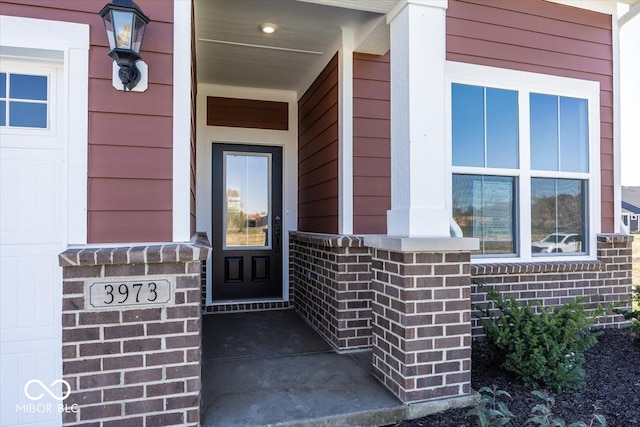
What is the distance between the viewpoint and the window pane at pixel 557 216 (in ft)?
12.3

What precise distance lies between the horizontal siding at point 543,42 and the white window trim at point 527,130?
0.24 feet

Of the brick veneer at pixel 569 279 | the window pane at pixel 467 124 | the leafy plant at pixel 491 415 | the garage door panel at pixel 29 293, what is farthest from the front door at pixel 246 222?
the leafy plant at pixel 491 415

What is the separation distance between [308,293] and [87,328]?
240 cm

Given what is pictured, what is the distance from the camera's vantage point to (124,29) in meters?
1.88

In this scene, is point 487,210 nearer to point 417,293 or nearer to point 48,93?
point 417,293

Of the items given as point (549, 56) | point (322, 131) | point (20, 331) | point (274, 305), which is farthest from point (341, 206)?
point (549, 56)

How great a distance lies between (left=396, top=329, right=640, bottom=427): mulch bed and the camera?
87.1 inches

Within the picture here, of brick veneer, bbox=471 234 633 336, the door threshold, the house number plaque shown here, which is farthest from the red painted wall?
brick veneer, bbox=471 234 633 336

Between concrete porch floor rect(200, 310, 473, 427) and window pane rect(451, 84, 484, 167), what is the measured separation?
6.36ft

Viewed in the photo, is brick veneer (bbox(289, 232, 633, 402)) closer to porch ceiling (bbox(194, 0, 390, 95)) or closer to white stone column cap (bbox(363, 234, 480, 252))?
white stone column cap (bbox(363, 234, 480, 252))

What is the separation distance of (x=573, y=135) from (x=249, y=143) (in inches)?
135

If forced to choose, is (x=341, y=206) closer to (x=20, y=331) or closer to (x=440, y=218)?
(x=440, y=218)

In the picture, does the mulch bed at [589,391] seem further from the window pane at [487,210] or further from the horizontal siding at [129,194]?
the horizontal siding at [129,194]

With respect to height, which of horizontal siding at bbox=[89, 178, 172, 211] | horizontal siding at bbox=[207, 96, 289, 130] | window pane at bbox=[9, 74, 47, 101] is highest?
horizontal siding at bbox=[207, 96, 289, 130]
